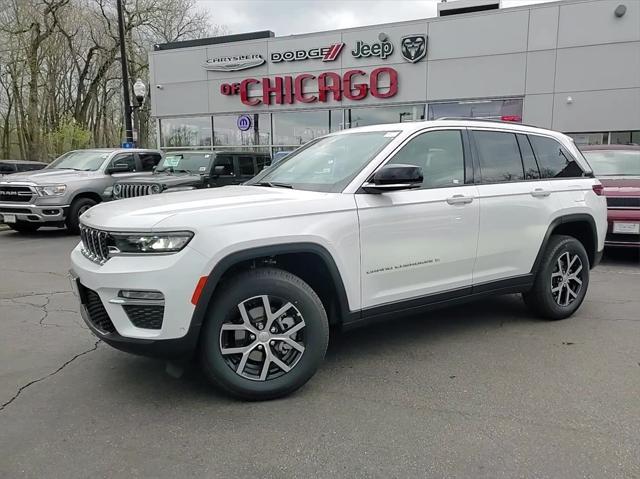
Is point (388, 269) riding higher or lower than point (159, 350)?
higher

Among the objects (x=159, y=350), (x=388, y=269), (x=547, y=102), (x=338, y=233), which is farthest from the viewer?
(x=547, y=102)

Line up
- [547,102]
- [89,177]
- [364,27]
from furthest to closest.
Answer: [364,27] < [547,102] < [89,177]

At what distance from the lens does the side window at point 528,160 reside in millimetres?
4672

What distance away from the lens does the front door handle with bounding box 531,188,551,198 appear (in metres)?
4.54

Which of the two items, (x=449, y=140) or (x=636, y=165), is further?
(x=636, y=165)

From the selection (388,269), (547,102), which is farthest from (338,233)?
(547,102)

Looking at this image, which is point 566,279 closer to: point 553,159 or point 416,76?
point 553,159

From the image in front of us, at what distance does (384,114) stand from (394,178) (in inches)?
603

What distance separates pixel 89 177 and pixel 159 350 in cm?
903

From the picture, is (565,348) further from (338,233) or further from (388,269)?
(338,233)

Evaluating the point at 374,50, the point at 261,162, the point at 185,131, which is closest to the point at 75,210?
the point at 261,162

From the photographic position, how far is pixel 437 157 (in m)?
4.12

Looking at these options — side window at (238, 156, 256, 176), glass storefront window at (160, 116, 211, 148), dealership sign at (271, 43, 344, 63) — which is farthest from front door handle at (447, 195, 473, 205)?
glass storefront window at (160, 116, 211, 148)

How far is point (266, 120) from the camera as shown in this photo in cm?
1989
